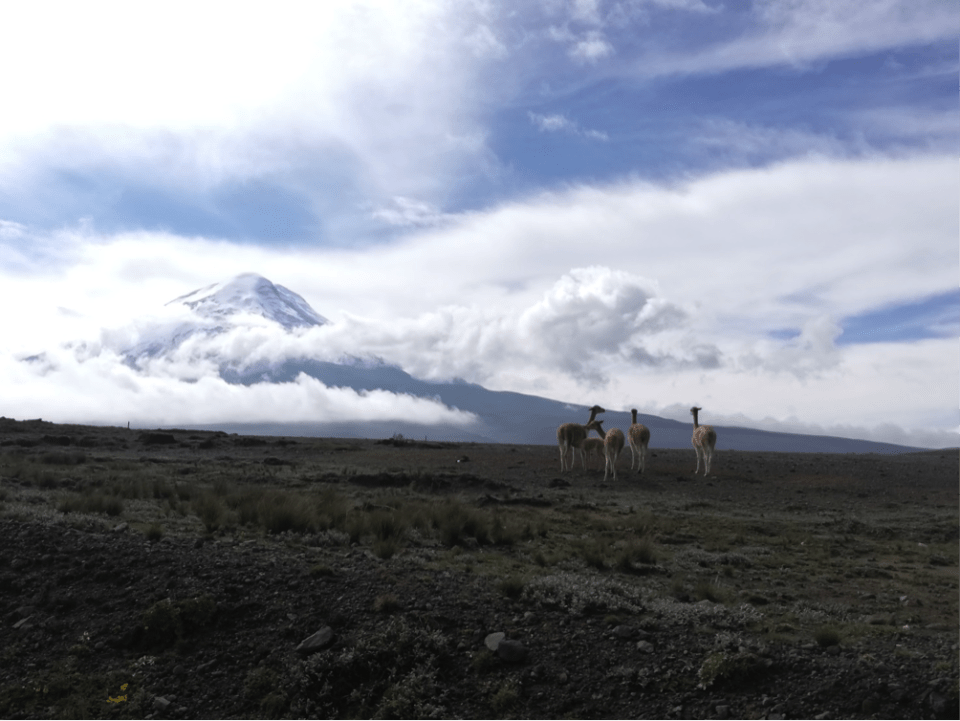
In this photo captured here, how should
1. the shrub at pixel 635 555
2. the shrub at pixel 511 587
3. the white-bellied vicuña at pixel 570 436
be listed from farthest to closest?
the white-bellied vicuña at pixel 570 436 < the shrub at pixel 635 555 < the shrub at pixel 511 587

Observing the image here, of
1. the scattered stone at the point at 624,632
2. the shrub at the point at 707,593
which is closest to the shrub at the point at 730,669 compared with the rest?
the scattered stone at the point at 624,632

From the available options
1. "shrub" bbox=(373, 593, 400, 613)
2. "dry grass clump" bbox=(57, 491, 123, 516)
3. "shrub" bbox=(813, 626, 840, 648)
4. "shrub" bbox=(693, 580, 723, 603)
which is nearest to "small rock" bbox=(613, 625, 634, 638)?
"shrub" bbox=(813, 626, 840, 648)

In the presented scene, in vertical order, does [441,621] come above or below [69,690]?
above

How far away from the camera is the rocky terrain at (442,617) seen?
684 centimetres

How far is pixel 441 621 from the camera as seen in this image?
322 inches

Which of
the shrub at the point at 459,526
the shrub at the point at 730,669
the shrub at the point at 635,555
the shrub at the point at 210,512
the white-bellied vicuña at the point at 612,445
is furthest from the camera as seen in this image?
the white-bellied vicuña at the point at 612,445

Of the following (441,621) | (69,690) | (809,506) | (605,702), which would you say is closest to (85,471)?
(69,690)

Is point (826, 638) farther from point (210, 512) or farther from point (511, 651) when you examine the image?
point (210, 512)

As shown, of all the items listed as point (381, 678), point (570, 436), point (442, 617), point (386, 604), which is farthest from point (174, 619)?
point (570, 436)

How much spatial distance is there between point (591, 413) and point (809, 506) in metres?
17.2

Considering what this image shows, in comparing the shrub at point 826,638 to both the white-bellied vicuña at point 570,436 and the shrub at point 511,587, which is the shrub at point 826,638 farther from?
the white-bellied vicuña at point 570,436

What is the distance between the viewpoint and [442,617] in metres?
8.26

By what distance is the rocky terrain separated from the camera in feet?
22.5

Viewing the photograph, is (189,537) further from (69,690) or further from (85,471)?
(85,471)
